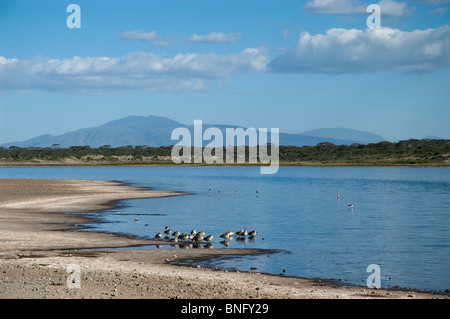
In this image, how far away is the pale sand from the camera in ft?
46.6

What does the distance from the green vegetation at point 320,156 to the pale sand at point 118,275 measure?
111 m

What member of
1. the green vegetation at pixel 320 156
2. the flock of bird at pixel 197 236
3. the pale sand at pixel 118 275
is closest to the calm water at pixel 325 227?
the flock of bird at pixel 197 236

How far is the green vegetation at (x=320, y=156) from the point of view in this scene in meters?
134

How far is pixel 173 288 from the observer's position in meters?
14.8

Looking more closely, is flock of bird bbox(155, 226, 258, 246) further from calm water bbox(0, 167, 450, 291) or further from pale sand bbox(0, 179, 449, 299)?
pale sand bbox(0, 179, 449, 299)

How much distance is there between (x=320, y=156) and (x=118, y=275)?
137227 mm

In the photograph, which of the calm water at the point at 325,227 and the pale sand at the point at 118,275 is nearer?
the pale sand at the point at 118,275

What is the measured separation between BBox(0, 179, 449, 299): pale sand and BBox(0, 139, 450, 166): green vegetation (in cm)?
11088

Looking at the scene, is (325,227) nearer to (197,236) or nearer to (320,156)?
(197,236)

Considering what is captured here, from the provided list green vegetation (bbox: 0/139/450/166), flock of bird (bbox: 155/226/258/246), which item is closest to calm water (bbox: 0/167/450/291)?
flock of bird (bbox: 155/226/258/246)

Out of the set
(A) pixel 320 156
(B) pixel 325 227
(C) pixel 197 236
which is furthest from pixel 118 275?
(A) pixel 320 156

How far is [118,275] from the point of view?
53.6 ft

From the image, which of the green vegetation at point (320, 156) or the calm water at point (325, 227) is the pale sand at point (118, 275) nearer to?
the calm water at point (325, 227)
